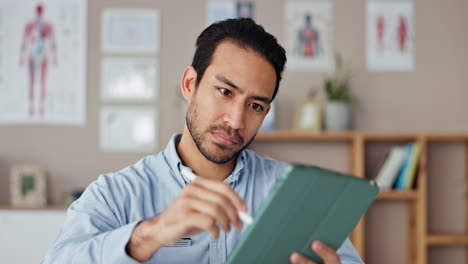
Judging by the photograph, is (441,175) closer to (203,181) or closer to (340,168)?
(340,168)

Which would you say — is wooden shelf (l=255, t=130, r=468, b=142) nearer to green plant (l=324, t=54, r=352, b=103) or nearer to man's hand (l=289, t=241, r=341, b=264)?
green plant (l=324, t=54, r=352, b=103)

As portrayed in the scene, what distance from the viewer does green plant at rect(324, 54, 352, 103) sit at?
130 inches

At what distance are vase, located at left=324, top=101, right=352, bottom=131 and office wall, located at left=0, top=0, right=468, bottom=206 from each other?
209 mm

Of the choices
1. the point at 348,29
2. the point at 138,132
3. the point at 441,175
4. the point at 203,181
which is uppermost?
the point at 348,29

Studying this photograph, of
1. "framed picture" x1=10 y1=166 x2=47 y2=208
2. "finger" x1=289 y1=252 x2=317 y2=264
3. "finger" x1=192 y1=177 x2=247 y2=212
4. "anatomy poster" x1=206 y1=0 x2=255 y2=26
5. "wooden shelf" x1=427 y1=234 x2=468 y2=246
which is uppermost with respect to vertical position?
"anatomy poster" x1=206 y1=0 x2=255 y2=26

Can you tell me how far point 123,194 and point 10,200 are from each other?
7.63ft

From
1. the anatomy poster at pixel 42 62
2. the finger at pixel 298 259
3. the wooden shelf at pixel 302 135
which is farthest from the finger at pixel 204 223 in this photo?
the anatomy poster at pixel 42 62

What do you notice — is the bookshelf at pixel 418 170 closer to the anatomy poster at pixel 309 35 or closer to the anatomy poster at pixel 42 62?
the anatomy poster at pixel 309 35

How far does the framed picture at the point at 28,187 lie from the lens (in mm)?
3182

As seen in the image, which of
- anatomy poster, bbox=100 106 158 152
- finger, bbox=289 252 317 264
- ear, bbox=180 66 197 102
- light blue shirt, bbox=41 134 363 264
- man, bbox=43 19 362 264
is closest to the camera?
finger, bbox=289 252 317 264

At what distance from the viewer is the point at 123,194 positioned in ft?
4.25

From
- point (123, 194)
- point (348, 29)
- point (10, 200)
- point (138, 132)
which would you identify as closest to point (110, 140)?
point (138, 132)

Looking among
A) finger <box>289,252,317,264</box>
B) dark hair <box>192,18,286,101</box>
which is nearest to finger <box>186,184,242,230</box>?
finger <box>289,252,317,264</box>

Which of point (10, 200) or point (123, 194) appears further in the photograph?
point (10, 200)
